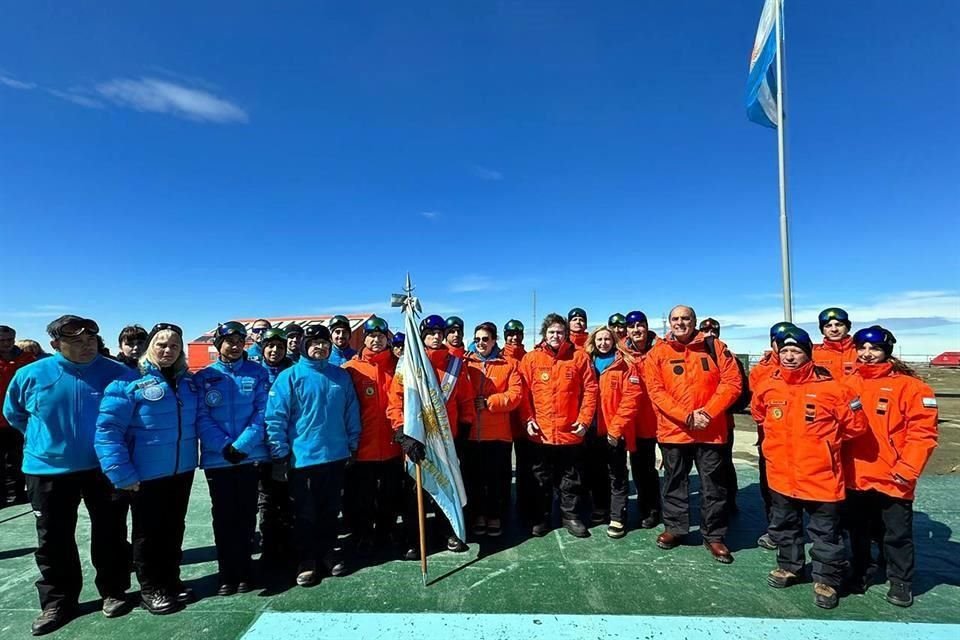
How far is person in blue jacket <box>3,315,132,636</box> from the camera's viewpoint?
10.6ft

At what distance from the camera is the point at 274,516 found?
167 inches

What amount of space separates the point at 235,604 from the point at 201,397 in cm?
160

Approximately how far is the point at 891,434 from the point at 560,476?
111 inches

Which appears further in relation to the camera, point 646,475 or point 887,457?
point 646,475

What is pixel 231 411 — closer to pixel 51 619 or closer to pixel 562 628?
pixel 51 619

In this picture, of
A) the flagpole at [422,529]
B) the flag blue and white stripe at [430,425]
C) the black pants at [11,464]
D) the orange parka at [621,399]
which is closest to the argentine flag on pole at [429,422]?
the flag blue and white stripe at [430,425]

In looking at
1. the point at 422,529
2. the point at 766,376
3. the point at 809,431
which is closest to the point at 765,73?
the point at 766,376

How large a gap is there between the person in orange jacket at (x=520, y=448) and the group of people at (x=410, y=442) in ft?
0.15

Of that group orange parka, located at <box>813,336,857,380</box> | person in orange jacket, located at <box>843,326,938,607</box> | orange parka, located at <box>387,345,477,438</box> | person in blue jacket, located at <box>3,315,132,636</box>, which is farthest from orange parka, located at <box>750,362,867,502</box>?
person in blue jacket, located at <box>3,315,132,636</box>

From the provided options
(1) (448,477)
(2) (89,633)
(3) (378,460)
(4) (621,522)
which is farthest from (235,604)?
(4) (621,522)

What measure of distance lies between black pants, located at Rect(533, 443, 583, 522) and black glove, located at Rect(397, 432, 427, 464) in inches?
59.4

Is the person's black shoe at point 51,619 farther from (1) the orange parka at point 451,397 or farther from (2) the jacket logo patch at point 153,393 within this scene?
(1) the orange parka at point 451,397

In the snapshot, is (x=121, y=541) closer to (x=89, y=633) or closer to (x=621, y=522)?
(x=89, y=633)

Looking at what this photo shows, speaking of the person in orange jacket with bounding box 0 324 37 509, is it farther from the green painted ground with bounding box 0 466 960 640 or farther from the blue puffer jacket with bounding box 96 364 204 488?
the blue puffer jacket with bounding box 96 364 204 488
